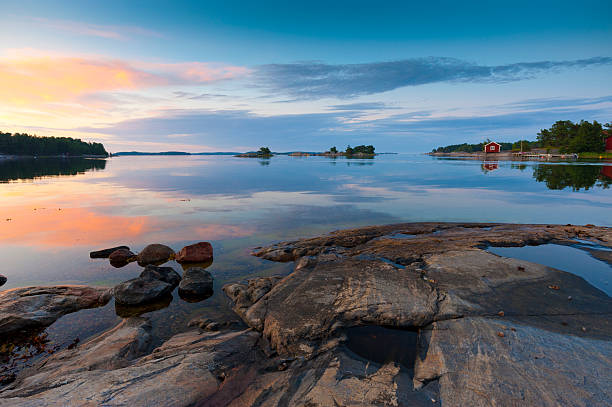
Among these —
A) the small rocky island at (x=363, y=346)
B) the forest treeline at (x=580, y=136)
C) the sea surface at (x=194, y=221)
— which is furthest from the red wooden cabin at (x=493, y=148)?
the small rocky island at (x=363, y=346)

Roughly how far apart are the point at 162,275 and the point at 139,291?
150 centimetres

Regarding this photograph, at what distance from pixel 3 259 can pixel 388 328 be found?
65.9 ft

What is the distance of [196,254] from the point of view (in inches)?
614

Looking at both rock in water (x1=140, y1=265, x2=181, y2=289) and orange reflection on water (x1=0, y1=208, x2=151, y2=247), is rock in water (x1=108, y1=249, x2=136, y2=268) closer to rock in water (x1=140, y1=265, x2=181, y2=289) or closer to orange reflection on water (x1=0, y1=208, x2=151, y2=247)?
rock in water (x1=140, y1=265, x2=181, y2=289)

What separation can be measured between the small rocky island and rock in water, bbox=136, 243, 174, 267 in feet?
12.4

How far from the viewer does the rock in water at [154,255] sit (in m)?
15.5

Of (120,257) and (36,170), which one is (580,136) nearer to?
(120,257)

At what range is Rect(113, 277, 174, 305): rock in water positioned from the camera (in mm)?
11047

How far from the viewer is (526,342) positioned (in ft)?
23.4

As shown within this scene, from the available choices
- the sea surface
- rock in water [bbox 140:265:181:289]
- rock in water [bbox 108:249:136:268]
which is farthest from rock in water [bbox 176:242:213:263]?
rock in water [bbox 108:249:136:268]

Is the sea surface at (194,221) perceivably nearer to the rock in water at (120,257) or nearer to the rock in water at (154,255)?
the rock in water at (120,257)

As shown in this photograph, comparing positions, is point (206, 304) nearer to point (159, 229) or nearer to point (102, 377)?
point (102, 377)

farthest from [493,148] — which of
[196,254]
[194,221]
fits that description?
[196,254]

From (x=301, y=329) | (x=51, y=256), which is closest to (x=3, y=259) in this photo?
(x=51, y=256)
